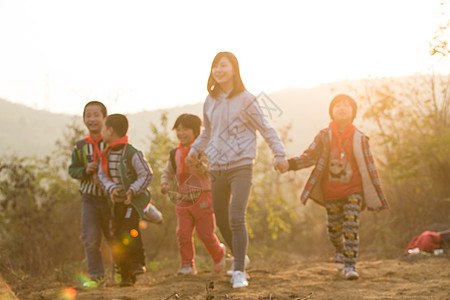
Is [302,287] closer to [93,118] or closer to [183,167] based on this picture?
[183,167]

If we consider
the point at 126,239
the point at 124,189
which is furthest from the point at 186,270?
the point at 124,189

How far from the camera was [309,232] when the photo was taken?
9695mm

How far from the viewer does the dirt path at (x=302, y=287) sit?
3907mm

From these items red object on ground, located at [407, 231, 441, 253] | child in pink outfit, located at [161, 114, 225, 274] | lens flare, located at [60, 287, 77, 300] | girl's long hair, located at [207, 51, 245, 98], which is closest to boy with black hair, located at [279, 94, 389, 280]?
girl's long hair, located at [207, 51, 245, 98]

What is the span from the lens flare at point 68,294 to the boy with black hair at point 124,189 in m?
0.44

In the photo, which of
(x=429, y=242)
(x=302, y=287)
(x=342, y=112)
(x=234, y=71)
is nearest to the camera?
(x=302, y=287)

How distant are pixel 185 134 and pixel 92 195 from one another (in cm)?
112

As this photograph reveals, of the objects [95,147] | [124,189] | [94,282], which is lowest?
[94,282]

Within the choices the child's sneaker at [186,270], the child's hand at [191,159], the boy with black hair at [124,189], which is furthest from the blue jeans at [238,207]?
the child's sneaker at [186,270]

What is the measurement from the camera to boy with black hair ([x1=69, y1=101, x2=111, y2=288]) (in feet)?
15.9

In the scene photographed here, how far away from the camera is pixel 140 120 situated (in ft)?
197

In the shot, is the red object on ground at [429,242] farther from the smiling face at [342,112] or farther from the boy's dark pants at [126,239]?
the boy's dark pants at [126,239]

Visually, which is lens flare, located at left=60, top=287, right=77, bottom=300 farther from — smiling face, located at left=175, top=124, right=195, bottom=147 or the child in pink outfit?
smiling face, located at left=175, top=124, right=195, bottom=147

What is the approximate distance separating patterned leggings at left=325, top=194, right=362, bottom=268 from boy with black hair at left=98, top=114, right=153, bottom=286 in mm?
1886
